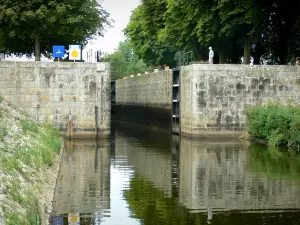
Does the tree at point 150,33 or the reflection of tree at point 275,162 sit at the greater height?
the tree at point 150,33

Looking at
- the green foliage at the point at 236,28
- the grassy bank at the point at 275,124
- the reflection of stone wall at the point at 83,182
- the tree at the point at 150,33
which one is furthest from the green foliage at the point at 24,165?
the tree at the point at 150,33

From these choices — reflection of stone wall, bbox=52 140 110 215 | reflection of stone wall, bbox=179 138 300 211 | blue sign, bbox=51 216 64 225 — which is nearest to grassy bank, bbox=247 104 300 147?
reflection of stone wall, bbox=179 138 300 211

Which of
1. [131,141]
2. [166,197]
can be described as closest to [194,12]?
[131,141]

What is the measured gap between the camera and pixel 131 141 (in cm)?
3253

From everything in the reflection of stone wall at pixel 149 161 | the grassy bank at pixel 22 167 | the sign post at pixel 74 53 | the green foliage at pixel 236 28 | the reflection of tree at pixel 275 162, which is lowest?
the reflection of stone wall at pixel 149 161

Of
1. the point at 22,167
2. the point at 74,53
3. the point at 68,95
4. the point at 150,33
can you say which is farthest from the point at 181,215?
the point at 150,33

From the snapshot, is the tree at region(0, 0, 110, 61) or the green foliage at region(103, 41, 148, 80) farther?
the green foliage at region(103, 41, 148, 80)

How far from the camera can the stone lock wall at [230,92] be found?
32250 mm

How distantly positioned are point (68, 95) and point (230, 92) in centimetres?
813

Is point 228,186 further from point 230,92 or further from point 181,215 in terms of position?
point 230,92

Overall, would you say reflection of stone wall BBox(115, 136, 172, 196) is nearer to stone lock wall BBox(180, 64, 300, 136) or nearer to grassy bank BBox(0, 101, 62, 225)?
grassy bank BBox(0, 101, 62, 225)

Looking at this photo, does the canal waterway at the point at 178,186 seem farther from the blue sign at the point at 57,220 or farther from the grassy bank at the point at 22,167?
the grassy bank at the point at 22,167

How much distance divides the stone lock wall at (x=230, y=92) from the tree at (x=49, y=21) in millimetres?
11427

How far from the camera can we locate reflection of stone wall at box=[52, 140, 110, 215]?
538 inches
